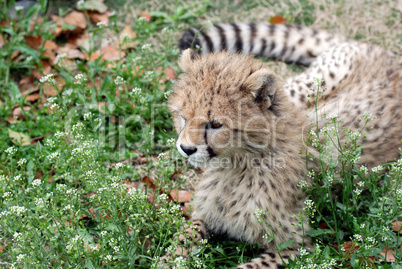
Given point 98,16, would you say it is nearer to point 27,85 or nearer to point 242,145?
point 27,85

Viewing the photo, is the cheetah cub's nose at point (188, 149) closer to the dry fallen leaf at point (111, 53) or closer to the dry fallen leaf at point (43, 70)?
the dry fallen leaf at point (111, 53)

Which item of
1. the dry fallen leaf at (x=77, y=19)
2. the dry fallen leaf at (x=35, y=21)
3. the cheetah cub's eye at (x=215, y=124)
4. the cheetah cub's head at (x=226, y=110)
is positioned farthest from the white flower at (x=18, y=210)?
the dry fallen leaf at (x=77, y=19)

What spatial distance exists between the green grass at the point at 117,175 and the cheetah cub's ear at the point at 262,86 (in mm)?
499

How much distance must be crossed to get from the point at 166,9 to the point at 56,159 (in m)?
3.35

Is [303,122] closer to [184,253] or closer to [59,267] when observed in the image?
[184,253]

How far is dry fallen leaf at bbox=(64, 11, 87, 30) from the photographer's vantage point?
591 centimetres

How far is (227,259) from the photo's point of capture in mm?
3742

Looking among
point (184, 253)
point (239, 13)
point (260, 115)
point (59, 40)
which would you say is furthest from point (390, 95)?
point (59, 40)

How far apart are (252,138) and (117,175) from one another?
1.13m

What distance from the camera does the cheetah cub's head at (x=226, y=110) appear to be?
125 inches

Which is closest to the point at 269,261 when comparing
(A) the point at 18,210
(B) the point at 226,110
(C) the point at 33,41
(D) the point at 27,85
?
(B) the point at 226,110

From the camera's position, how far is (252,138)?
3.30 m

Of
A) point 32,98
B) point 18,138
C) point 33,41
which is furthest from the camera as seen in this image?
point 33,41

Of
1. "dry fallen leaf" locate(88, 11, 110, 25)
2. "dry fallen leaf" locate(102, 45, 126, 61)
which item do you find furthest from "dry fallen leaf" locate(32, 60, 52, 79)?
"dry fallen leaf" locate(88, 11, 110, 25)
